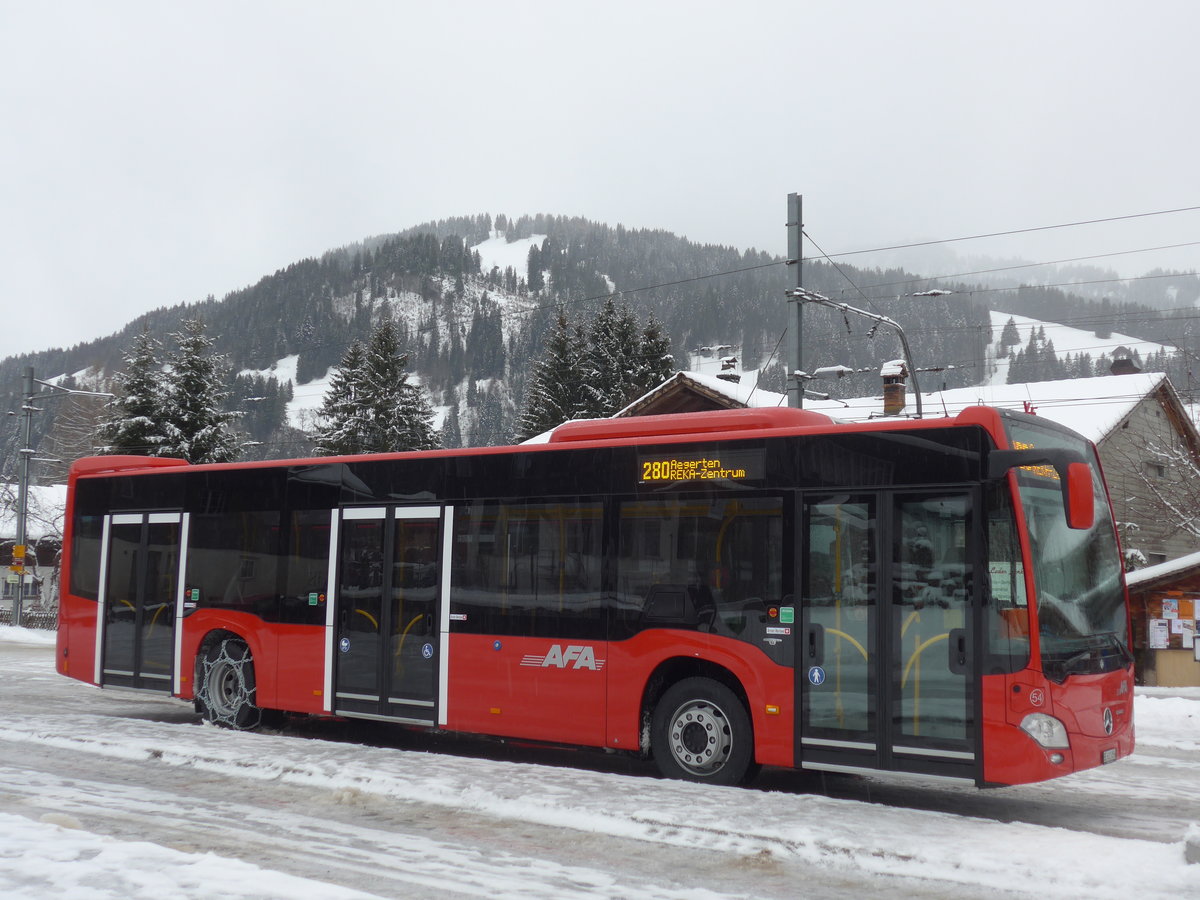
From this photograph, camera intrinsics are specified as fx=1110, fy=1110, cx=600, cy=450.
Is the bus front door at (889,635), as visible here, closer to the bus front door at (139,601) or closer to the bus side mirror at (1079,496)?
the bus side mirror at (1079,496)

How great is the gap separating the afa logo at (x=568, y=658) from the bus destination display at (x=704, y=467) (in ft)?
5.28

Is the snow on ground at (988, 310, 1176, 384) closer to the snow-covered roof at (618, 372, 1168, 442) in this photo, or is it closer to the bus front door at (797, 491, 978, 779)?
the snow-covered roof at (618, 372, 1168, 442)

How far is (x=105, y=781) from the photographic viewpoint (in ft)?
30.4

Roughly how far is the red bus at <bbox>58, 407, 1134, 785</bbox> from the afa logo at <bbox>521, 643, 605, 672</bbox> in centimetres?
2

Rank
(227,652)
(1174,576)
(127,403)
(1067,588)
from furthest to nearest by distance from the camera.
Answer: (127,403), (1174,576), (227,652), (1067,588)

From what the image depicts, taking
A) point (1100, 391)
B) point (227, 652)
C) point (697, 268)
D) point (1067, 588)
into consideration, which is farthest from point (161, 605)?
point (697, 268)

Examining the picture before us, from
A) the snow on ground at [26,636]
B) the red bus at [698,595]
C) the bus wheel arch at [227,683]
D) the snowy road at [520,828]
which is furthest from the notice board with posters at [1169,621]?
the snow on ground at [26,636]

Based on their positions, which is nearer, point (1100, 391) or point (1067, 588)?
point (1067, 588)

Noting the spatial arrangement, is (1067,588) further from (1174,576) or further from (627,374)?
(627,374)

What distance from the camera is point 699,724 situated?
9.34m

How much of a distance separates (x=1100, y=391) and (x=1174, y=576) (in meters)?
17.6

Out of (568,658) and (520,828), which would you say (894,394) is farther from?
(520,828)

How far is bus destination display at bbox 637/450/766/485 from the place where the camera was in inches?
369

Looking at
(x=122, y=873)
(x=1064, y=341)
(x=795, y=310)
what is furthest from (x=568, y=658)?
(x=1064, y=341)
